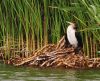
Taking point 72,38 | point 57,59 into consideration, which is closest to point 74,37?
point 72,38

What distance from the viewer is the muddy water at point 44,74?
7.93 m

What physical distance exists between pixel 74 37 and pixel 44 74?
179 centimetres

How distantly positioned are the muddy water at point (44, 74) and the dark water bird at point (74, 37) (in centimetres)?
93

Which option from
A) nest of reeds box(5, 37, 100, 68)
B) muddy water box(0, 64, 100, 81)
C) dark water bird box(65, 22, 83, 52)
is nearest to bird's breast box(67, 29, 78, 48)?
dark water bird box(65, 22, 83, 52)

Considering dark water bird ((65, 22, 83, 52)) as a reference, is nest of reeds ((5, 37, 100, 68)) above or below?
below

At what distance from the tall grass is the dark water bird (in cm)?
14

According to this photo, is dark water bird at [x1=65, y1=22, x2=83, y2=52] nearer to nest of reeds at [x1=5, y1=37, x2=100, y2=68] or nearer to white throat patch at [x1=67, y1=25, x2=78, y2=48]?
white throat patch at [x1=67, y1=25, x2=78, y2=48]

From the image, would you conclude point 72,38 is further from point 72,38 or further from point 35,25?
point 35,25

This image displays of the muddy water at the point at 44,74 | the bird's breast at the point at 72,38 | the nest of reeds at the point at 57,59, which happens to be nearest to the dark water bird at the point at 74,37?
the bird's breast at the point at 72,38

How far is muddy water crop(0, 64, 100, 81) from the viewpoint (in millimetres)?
7934

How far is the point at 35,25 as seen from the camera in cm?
954

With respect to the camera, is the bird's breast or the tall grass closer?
the tall grass

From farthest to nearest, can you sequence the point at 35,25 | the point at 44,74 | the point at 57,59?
1. the point at 35,25
2. the point at 57,59
3. the point at 44,74

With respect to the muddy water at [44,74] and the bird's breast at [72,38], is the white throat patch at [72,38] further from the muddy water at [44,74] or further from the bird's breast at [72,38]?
the muddy water at [44,74]
